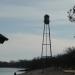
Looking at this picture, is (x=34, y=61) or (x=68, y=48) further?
(x=68, y=48)

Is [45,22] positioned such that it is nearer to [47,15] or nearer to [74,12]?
[47,15]

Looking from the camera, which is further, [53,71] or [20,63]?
[20,63]

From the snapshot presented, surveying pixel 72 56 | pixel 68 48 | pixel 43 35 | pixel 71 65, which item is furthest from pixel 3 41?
pixel 68 48

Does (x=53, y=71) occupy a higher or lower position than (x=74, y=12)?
lower

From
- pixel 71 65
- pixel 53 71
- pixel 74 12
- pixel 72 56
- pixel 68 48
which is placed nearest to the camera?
pixel 74 12

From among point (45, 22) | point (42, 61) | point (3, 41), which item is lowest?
point (3, 41)

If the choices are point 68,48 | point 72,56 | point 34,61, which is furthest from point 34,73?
point 68,48

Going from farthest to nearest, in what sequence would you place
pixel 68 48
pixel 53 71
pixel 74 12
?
pixel 68 48 < pixel 53 71 < pixel 74 12

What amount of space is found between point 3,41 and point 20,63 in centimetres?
4799

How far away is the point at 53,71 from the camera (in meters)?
44.5

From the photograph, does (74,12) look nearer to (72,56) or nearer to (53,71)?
(53,71)

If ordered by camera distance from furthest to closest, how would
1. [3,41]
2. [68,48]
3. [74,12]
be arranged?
[68,48], [74,12], [3,41]

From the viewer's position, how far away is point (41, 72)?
4731 cm

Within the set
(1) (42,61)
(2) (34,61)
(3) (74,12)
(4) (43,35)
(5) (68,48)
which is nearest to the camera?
(3) (74,12)
